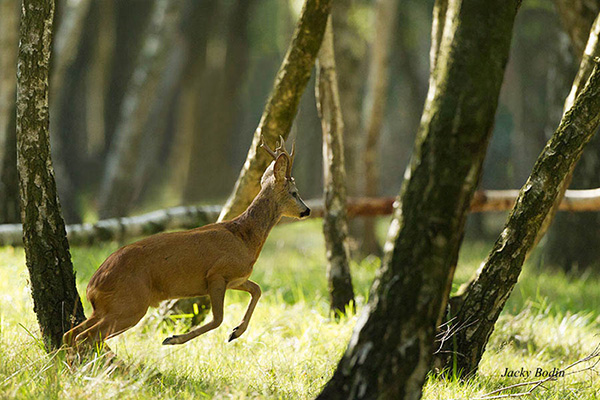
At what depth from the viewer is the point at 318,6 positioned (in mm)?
6656

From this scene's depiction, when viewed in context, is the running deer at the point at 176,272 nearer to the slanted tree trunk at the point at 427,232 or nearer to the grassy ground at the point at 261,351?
the grassy ground at the point at 261,351

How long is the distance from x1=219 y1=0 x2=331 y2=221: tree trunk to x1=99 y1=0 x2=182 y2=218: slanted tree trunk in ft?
28.3

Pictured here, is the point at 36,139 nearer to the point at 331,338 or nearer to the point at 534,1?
the point at 331,338

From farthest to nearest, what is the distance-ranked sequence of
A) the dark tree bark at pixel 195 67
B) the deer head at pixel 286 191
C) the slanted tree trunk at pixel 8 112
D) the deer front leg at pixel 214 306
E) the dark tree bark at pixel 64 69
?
1. the dark tree bark at pixel 195 67
2. the dark tree bark at pixel 64 69
3. the slanted tree trunk at pixel 8 112
4. the deer head at pixel 286 191
5. the deer front leg at pixel 214 306

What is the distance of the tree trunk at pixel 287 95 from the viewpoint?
22.0 feet

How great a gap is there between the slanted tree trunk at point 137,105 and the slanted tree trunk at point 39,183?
9.95 meters

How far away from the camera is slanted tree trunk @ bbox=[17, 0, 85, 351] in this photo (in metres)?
5.13

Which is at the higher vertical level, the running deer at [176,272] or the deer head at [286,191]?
the deer head at [286,191]

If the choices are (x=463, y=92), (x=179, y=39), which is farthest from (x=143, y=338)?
(x=179, y=39)

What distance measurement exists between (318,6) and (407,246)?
326 cm

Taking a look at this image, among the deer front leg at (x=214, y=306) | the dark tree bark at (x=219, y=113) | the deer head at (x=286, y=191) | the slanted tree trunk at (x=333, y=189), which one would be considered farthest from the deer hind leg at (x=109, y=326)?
the dark tree bark at (x=219, y=113)

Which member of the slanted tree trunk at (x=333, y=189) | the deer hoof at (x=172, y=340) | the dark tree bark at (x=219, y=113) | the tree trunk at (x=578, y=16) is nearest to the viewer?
the deer hoof at (x=172, y=340)

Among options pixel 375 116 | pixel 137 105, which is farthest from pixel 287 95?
pixel 137 105

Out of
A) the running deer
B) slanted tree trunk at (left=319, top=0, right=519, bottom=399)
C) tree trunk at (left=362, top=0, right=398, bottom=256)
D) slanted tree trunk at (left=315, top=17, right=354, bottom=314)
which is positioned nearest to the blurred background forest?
tree trunk at (left=362, top=0, right=398, bottom=256)
